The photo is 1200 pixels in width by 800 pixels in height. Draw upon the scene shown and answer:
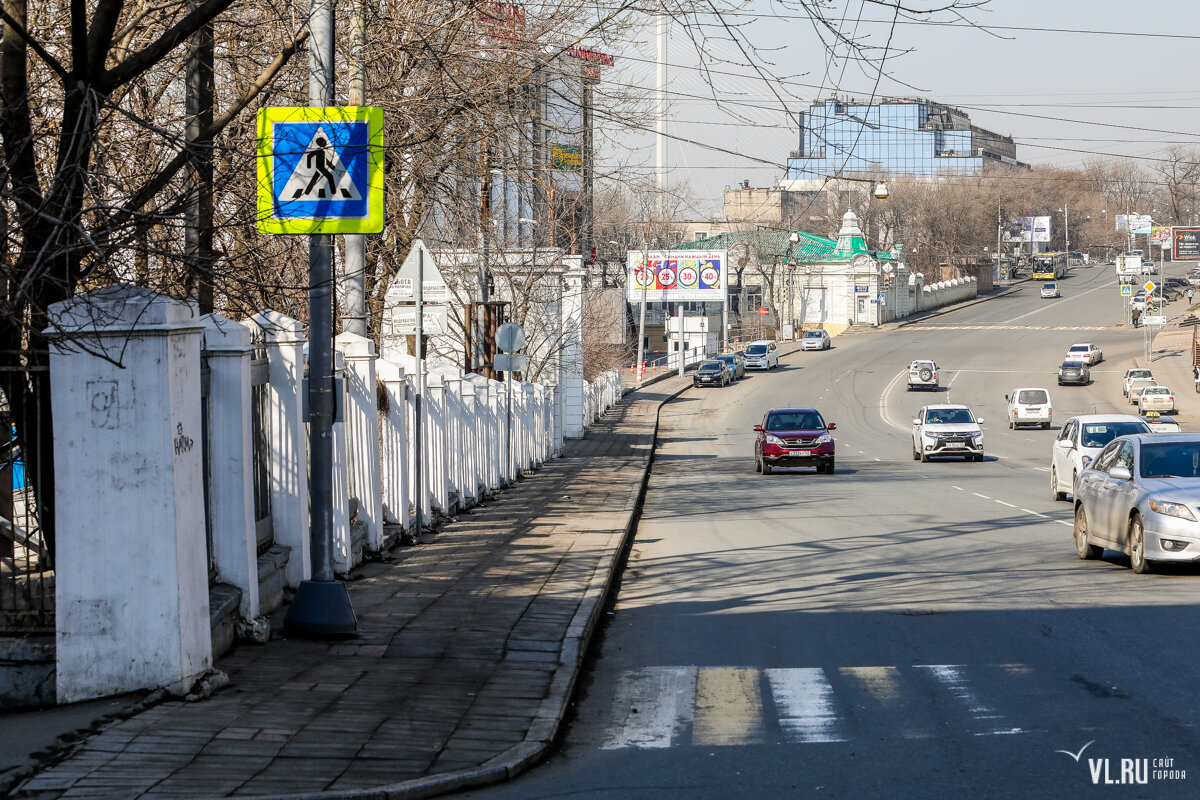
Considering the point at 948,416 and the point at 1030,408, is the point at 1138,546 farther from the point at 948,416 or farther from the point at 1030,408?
the point at 1030,408

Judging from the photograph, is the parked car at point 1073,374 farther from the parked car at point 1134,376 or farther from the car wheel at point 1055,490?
the car wheel at point 1055,490

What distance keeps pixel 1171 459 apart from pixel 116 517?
34.9 feet

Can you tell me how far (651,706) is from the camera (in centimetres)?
745

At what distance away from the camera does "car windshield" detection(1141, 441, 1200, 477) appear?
42.3ft

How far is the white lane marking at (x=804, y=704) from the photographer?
6.61 metres

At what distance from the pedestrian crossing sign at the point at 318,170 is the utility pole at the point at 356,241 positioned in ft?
2.37

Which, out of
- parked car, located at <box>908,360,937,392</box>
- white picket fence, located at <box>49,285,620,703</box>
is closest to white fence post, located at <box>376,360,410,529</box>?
white picket fence, located at <box>49,285,620,703</box>

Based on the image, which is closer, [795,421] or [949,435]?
[795,421]

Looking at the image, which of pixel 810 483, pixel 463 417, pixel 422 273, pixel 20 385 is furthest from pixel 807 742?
pixel 810 483

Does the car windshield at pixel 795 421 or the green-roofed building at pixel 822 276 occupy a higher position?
the green-roofed building at pixel 822 276

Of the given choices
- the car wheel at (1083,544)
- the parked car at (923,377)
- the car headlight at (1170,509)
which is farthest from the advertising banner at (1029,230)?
the car headlight at (1170,509)

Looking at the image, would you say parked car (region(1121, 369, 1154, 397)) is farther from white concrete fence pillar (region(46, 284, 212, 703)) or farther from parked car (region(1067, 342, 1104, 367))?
white concrete fence pillar (region(46, 284, 212, 703))

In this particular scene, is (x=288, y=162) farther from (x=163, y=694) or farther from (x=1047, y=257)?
(x=1047, y=257)
